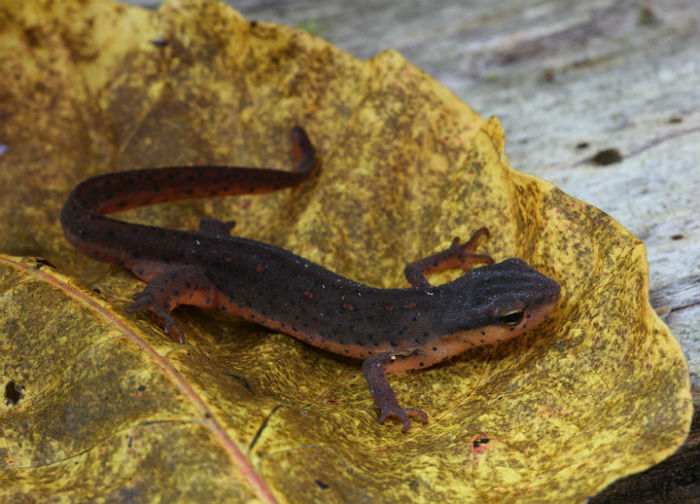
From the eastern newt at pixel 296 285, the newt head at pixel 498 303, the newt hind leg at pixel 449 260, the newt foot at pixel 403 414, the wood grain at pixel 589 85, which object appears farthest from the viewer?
the wood grain at pixel 589 85

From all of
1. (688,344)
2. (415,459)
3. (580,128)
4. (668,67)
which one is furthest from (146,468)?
(668,67)

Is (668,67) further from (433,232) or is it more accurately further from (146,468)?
(146,468)

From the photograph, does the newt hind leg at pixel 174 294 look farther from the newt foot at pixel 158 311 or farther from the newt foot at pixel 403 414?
the newt foot at pixel 403 414

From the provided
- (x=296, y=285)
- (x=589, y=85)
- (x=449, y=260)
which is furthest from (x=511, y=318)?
(x=589, y=85)

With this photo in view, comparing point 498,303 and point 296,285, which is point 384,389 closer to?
point 498,303

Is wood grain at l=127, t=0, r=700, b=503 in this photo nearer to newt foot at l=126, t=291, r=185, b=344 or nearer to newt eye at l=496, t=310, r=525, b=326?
newt eye at l=496, t=310, r=525, b=326

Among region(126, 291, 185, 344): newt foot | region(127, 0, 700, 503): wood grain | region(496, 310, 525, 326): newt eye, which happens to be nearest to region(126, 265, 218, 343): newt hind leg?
region(126, 291, 185, 344): newt foot

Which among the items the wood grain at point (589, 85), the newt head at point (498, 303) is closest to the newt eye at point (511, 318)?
the newt head at point (498, 303)
